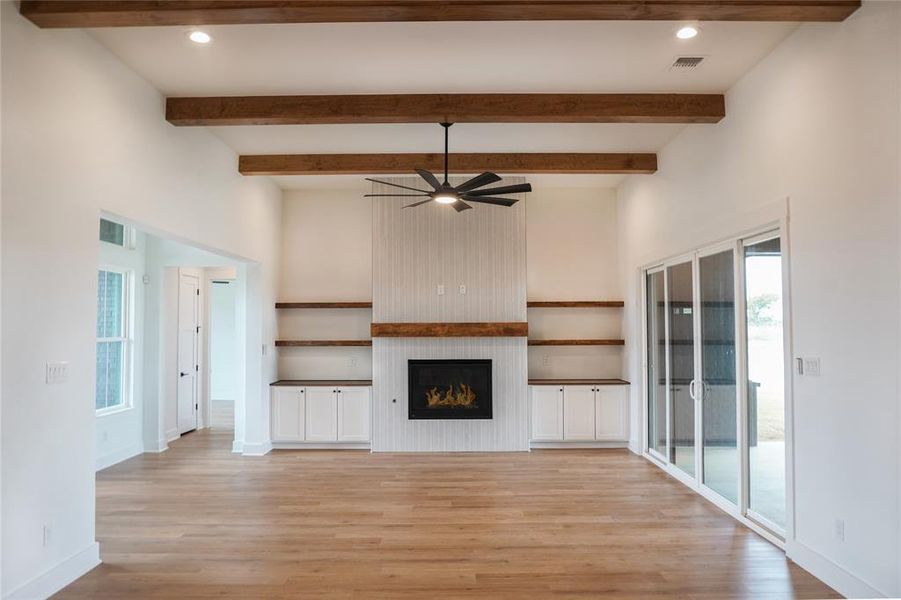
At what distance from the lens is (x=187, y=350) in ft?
24.0

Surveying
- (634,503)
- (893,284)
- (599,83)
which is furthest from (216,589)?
(599,83)

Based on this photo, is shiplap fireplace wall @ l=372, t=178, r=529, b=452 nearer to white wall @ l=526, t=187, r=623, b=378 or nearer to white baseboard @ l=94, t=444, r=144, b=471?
white wall @ l=526, t=187, r=623, b=378

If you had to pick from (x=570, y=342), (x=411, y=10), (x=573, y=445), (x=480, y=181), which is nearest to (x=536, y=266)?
(x=570, y=342)

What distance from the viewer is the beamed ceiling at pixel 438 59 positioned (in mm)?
2754

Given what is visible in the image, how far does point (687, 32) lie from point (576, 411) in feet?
14.5

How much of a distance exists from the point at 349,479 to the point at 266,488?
0.79 m

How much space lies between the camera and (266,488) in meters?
4.87

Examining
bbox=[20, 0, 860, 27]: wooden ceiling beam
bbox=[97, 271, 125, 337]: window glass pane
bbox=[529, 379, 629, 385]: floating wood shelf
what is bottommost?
bbox=[529, 379, 629, 385]: floating wood shelf

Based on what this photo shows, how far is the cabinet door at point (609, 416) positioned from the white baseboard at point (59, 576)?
17.0 ft

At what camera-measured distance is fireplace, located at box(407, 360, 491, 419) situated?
6281 millimetres

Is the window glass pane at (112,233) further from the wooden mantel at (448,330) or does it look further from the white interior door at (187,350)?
the wooden mantel at (448,330)

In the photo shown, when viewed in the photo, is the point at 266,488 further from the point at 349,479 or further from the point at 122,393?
the point at 122,393

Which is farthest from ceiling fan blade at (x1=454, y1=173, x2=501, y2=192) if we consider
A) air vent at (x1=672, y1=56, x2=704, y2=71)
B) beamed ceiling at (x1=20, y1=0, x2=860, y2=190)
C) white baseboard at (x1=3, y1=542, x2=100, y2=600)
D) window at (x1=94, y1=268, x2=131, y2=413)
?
window at (x1=94, y1=268, x2=131, y2=413)

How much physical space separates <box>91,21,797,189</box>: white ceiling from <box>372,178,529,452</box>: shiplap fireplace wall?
8.13 ft
